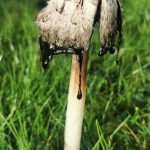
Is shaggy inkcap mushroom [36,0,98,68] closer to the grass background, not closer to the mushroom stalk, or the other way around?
the mushroom stalk

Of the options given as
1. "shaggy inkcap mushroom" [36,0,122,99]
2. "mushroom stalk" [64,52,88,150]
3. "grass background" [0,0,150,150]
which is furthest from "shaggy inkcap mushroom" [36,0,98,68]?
"grass background" [0,0,150,150]

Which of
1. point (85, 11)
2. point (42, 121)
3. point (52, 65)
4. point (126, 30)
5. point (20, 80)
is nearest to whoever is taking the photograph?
point (85, 11)

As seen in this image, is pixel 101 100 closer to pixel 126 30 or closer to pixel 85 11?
pixel 126 30

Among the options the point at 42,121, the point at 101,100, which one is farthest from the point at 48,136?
the point at 101,100

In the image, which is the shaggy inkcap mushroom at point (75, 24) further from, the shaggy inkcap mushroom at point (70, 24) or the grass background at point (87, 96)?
the grass background at point (87, 96)

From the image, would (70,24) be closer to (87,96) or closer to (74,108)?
(74,108)

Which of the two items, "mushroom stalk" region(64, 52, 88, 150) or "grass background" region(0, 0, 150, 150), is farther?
"grass background" region(0, 0, 150, 150)

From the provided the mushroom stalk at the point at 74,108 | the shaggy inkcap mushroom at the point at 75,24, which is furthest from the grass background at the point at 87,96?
the shaggy inkcap mushroom at the point at 75,24
